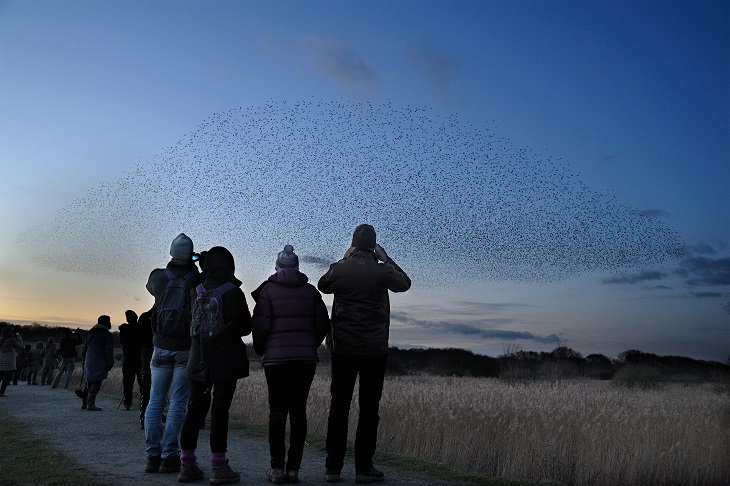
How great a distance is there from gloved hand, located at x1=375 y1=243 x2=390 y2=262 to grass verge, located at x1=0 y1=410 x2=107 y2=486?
3.63 m

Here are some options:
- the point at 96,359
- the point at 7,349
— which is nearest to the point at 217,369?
the point at 96,359

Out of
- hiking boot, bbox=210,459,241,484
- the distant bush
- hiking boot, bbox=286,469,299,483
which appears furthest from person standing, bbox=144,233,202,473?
the distant bush

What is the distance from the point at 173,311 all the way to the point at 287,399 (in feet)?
5.19

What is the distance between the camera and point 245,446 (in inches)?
402

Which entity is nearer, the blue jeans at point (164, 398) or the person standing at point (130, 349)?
the blue jeans at point (164, 398)

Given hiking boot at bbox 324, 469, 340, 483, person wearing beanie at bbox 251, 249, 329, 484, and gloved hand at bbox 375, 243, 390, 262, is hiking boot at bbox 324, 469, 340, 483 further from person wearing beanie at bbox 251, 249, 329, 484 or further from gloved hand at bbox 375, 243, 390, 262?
gloved hand at bbox 375, 243, 390, 262

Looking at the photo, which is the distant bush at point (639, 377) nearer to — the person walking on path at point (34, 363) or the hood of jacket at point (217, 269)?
the person walking on path at point (34, 363)

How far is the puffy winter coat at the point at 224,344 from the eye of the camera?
22.5 ft

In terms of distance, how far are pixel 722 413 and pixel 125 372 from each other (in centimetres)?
1304

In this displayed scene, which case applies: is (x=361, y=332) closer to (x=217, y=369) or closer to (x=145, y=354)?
(x=217, y=369)

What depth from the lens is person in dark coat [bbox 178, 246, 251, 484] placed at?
6.86 metres

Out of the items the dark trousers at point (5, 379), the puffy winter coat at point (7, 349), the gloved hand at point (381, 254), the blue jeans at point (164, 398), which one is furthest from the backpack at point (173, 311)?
the dark trousers at point (5, 379)

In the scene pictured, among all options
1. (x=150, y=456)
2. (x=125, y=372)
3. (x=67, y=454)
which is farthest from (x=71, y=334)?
(x=150, y=456)

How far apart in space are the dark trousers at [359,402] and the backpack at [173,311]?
5.44 ft
